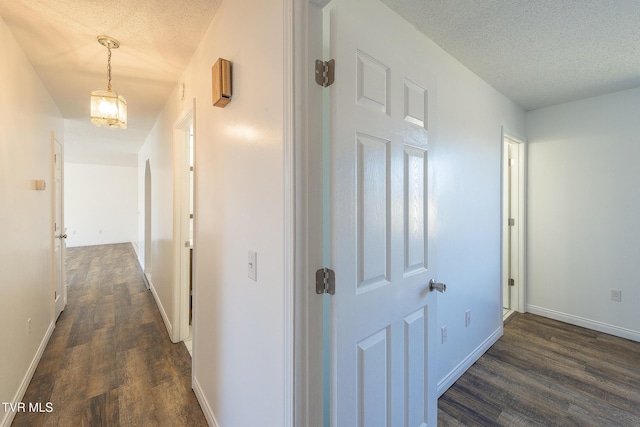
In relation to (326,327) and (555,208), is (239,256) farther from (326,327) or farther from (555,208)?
(555,208)

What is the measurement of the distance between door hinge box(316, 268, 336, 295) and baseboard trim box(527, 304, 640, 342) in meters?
3.59

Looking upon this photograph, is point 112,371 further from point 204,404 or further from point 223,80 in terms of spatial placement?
point 223,80

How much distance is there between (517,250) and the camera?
10.9 ft

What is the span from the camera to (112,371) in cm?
224

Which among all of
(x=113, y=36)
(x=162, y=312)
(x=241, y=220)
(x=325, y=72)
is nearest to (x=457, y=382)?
(x=241, y=220)

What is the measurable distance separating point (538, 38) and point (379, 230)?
73.5 inches

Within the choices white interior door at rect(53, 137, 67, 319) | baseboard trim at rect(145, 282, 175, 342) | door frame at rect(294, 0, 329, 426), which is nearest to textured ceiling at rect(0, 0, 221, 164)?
white interior door at rect(53, 137, 67, 319)

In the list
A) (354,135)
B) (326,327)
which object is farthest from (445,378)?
(354,135)

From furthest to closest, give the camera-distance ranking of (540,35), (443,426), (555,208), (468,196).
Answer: (555,208) < (468,196) < (540,35) < (443,426)

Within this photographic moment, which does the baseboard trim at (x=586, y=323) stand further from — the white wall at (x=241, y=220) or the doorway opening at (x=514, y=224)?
the white wall at (x=241, y=220)

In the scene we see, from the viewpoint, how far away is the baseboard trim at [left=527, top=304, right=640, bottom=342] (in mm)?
2736

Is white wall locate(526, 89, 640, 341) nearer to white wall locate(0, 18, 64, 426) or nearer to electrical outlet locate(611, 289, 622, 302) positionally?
electrical outlet locate(611, 289, 622, 302)

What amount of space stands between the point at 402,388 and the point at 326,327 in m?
0.57

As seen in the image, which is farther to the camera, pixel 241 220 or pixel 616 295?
pixel 616 295
